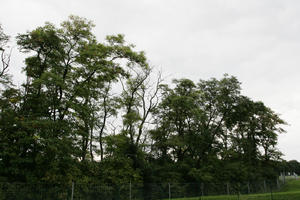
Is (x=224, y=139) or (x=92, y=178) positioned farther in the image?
(x=224, y=139)

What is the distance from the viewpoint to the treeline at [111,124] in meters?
17.5

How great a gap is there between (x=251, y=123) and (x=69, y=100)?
30.1 metres

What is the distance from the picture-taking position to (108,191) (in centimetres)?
1645

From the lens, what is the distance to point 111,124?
28172mm

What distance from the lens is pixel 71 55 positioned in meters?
21.5

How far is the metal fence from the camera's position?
41.3ft

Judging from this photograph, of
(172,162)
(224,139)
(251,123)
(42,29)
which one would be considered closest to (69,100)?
(42,29)

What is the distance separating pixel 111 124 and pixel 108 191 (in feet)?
40.2

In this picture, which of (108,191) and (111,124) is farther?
(111,124)

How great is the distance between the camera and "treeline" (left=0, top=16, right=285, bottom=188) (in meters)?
17.5

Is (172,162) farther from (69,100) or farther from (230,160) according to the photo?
(69,100)

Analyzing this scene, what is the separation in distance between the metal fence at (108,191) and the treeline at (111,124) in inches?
116

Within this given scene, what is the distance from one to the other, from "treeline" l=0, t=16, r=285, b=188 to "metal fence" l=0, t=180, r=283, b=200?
2955mm

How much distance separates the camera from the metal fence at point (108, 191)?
12594 mm
